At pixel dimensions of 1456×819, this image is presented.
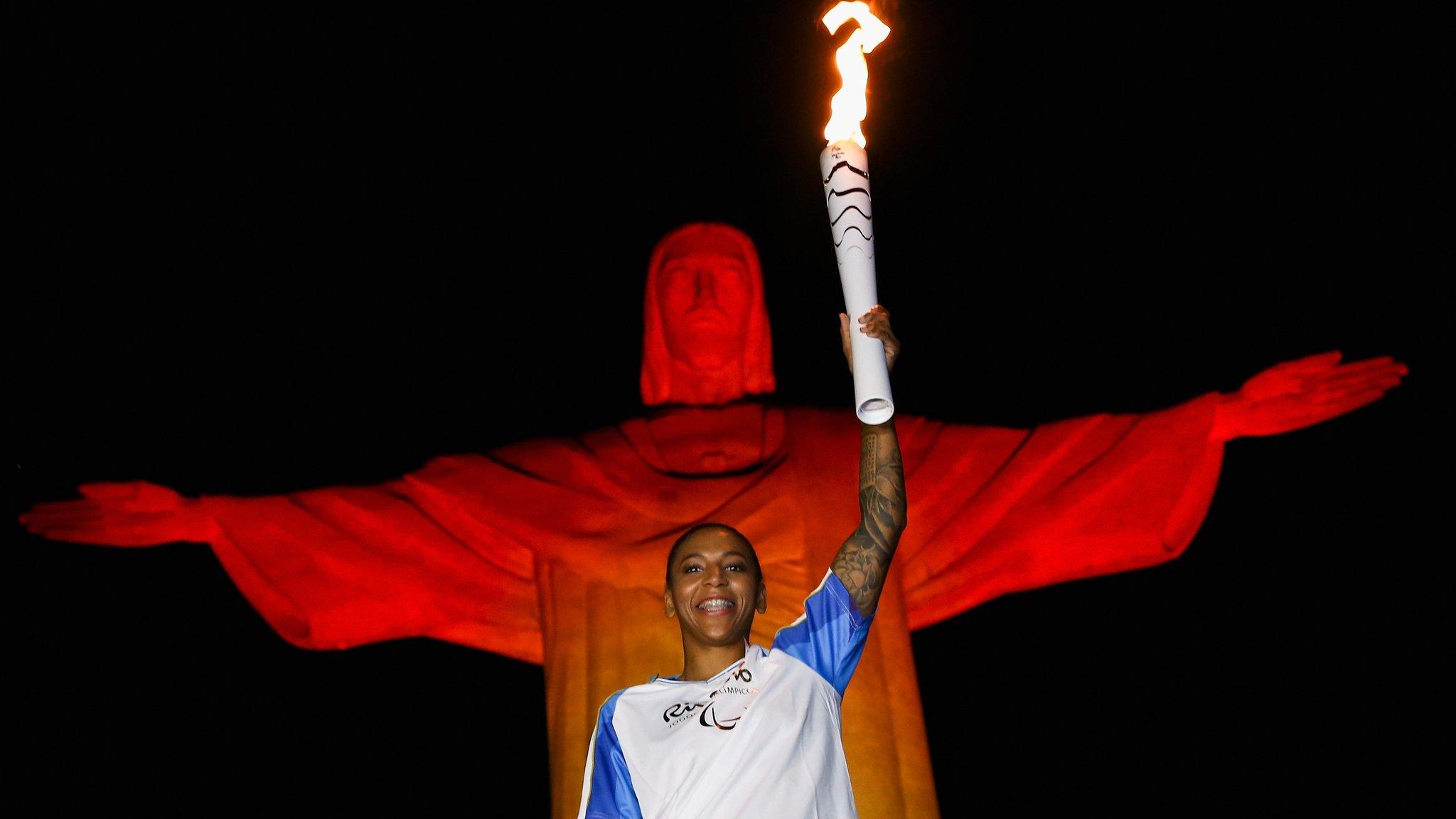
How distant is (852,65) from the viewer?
3.96 metres

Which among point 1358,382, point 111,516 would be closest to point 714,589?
point 111,516

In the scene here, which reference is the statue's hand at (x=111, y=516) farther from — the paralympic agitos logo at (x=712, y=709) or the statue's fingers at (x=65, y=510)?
the paralympic agitos logo at (x=712, y=709)

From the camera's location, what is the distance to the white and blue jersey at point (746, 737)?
310 centimetres

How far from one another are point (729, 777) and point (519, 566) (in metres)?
2.34

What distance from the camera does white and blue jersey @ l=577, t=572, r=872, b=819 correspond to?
3.10 meters

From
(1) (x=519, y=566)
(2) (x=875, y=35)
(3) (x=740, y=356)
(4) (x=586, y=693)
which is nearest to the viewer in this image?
(2) (x=875, y=35)

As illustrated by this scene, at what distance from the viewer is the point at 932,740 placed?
5.86 metres

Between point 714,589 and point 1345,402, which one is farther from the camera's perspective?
point 1345,402

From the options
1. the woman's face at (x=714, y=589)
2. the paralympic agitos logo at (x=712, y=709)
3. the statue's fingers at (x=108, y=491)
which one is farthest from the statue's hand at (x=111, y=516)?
the paralympic agitos logo at (x=712, y=709)

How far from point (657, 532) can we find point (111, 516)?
5.61ft

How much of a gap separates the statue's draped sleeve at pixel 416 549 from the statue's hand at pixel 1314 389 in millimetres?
2113

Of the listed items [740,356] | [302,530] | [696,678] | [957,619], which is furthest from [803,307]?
[696,678]

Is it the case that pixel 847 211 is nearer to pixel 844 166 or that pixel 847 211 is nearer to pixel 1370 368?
pixel 844 166

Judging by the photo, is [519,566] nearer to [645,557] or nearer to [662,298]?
[645,557]
